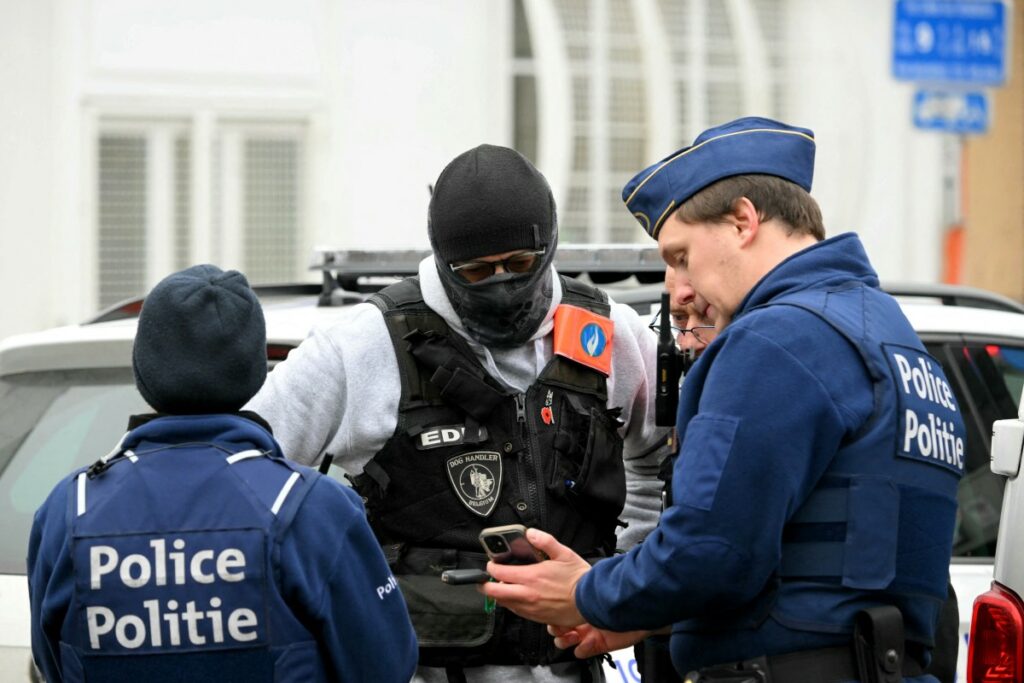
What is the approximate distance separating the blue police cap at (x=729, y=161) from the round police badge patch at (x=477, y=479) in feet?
2.10

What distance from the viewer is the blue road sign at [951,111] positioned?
11492 millimetres

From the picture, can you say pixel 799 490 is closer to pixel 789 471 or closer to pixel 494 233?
pixel 789 471

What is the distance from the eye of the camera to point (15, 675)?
10.3 ft

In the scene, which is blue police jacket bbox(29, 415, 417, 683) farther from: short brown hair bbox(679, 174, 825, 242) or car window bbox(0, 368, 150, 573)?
car window bbox(0, 368, 150, 573)

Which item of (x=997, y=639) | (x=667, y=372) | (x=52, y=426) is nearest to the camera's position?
(x=997, y=639)

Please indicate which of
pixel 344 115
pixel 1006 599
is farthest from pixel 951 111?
pixel 1006 599

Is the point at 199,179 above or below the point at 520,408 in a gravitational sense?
above

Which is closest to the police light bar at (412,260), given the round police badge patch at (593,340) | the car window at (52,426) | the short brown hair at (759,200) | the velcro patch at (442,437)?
the car window at (52,426)

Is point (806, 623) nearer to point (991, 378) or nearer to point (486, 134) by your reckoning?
point (991, 378)

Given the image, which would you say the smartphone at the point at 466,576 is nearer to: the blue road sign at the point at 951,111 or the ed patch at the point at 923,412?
the ed patch at the point at 923,412

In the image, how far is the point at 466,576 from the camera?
2713mm

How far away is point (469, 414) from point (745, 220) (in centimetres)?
77

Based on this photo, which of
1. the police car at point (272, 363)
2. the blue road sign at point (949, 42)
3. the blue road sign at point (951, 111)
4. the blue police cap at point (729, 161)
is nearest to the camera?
the blue police cap at point (729, 161)

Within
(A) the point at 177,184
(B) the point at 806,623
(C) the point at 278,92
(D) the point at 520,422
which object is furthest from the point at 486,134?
(B) the point at 806,623
